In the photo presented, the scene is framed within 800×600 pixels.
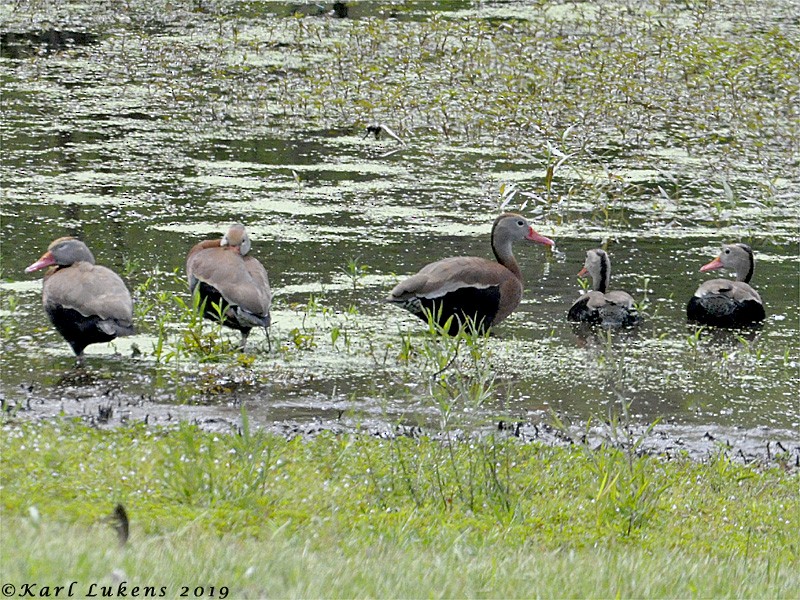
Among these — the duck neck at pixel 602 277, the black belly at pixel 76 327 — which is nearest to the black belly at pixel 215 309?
the black belly at pixel 76 327

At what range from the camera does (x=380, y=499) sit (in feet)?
20.2

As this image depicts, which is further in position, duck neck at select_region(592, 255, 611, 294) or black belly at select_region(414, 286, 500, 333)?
duck neck at select_region(592, 255, 611, 294)

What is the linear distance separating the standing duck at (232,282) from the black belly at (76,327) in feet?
2.21

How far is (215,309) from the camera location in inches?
351

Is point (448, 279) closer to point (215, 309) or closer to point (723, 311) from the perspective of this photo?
point (215, 309)

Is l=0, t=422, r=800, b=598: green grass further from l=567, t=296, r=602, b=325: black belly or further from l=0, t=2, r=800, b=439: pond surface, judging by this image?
l=567, t=296, r=602, b=325: black belly

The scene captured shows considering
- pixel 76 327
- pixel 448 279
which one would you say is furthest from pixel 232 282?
pixel 448 279

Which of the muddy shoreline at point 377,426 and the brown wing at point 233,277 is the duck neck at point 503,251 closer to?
the brown wing at point 233,277

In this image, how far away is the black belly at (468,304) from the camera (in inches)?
372

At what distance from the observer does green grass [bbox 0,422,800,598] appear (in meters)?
4.43

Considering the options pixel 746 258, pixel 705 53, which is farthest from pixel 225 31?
pixel 746 258

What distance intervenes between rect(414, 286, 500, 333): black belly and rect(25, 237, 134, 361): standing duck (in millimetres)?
2084

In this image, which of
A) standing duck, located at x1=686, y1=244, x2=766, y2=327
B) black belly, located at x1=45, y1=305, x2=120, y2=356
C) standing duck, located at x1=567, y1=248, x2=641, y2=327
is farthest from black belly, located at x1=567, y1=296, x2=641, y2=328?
black belly, located at x1=45, y1=305, x2=120, y2=356

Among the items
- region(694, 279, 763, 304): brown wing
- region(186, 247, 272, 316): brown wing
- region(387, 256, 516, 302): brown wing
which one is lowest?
region(694, 279, 763, 304): brown wing
